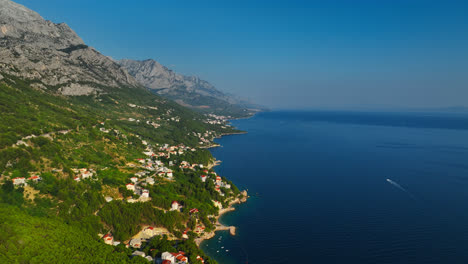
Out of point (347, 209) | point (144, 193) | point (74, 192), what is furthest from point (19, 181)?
point (347, 209)

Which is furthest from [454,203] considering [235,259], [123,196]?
[123,196]

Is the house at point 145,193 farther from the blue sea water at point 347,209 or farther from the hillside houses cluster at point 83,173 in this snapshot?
the blue sea water at point 347,209

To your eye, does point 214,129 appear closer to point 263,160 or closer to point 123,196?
point 263,160

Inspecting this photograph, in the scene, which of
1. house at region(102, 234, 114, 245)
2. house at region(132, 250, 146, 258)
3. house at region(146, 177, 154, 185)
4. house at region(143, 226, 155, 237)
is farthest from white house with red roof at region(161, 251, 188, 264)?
house at region(146, 177, 154, 185)

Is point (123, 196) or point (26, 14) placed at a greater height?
point (26, 14)

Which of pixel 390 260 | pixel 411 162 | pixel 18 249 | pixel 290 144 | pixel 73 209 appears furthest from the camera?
pixel 290 144

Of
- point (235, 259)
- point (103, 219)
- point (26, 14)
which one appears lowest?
point (235, 259)
